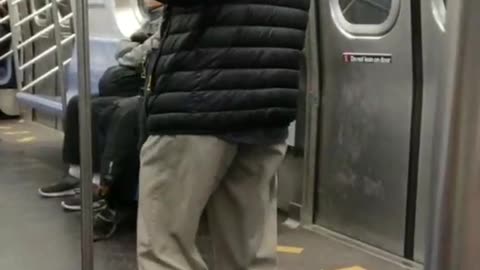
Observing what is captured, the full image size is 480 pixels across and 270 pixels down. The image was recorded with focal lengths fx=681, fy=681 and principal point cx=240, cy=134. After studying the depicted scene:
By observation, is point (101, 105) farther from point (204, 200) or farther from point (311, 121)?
point (204, 200)

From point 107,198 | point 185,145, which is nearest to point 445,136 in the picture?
point 185,145

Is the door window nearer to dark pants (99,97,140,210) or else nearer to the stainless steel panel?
the stainless steel panel

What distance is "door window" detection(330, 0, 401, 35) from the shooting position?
2902mm

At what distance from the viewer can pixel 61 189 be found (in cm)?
409

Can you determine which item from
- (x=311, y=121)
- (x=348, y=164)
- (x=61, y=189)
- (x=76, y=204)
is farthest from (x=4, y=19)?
(x=348, y=164)

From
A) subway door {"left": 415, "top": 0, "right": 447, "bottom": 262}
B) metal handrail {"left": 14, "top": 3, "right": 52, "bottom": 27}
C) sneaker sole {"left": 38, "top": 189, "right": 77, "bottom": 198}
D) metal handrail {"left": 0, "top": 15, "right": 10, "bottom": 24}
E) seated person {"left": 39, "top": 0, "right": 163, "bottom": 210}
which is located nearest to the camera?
subway door {"left": 415, "top": 0, "right": 447, "bottom": 262}

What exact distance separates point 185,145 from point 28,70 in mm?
4544

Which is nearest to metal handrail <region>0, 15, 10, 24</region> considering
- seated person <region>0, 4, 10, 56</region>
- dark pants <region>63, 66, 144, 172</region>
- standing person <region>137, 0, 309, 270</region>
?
seated person <region>0, 4, 10, 56</region>

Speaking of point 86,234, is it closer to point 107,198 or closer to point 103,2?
point 107,198

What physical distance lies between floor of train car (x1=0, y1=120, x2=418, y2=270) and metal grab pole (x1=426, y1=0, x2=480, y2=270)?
242 cm

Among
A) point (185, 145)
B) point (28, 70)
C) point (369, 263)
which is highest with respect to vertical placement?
point (185, 145)

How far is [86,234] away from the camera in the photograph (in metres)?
1.69

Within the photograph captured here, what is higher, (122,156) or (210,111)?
(210,111)

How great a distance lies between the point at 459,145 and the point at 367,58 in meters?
2.67
